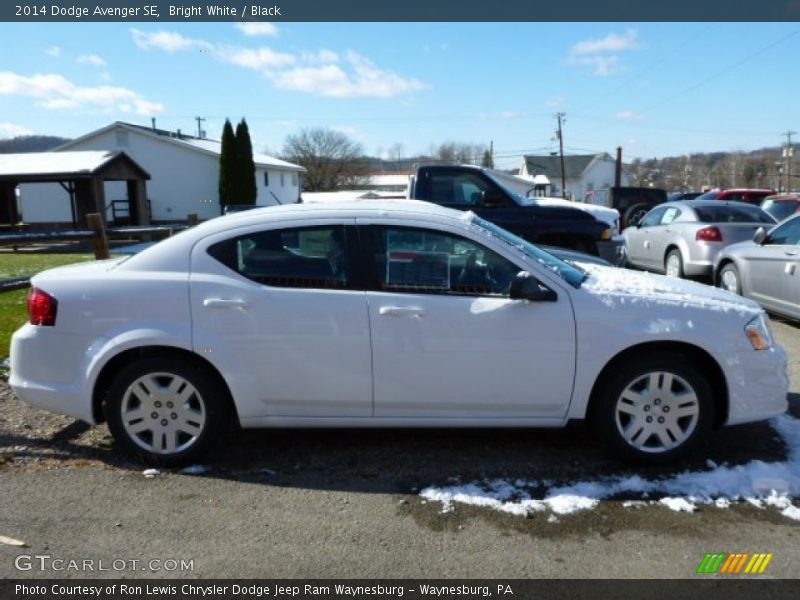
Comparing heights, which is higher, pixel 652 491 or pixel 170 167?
pixel 170 167

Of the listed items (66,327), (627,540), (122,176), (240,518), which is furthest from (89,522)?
(122,176)

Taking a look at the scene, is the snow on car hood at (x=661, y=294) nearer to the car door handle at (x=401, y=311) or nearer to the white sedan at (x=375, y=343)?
the white sedan at (x=375, y=343)

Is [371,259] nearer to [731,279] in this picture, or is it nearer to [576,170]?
[731,279]

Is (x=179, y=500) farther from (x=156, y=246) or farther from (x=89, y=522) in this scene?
(x=156, y=246)

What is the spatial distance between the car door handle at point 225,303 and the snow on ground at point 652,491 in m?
1.54

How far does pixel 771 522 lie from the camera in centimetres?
327

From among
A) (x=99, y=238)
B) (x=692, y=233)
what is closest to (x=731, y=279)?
(x=692, y=233)

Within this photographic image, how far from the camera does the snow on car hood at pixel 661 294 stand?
3.81 meters

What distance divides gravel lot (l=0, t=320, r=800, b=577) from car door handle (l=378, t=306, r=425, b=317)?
985 millimetres

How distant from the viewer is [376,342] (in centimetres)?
375

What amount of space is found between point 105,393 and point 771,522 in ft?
12.8
